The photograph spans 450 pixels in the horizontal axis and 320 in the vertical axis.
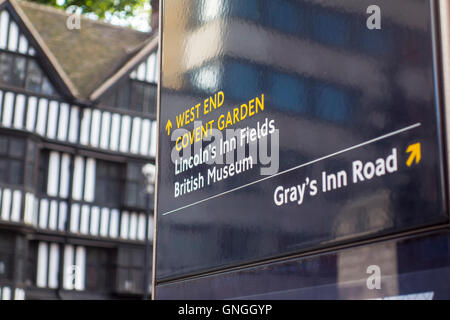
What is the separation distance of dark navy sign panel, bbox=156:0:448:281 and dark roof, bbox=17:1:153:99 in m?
25.1

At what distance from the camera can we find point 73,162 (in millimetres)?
27391

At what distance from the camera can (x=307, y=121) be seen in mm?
2787

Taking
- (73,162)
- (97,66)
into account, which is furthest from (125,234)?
(97,66)

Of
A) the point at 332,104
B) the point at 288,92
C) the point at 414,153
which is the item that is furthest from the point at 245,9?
the point at 414,153

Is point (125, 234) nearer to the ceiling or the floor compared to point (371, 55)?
nearer to the ceiling

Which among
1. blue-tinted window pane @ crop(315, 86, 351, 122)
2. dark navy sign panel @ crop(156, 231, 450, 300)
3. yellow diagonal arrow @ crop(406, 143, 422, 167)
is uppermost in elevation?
blue-tinted window pane @ crop(315, 86, 351, 122)

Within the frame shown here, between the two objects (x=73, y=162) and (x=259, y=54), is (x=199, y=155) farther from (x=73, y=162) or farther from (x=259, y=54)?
(x=73, y=162)

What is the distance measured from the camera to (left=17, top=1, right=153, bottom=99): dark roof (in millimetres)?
29016

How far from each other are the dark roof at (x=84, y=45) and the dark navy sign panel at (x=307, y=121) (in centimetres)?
2509

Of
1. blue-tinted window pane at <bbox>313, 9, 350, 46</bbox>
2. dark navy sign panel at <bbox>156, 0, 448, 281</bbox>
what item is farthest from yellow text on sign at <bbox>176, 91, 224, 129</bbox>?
→ blue-tinted window pane at <bbox>313, 9, 350, 46</bbox>

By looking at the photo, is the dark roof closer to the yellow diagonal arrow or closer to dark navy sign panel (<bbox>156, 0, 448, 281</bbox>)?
dark navy sign panel (<bbox>156, 0, 448, 281</bbox>)

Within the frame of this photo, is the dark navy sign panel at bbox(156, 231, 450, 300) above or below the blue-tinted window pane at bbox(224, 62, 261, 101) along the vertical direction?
below

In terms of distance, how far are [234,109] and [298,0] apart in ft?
1.74

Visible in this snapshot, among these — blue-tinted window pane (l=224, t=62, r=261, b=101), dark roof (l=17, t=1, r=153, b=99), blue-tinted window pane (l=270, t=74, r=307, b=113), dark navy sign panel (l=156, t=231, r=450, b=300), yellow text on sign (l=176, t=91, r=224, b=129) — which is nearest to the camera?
→ dark navy sign panel (l=156, t=231, r=450, b=300)
